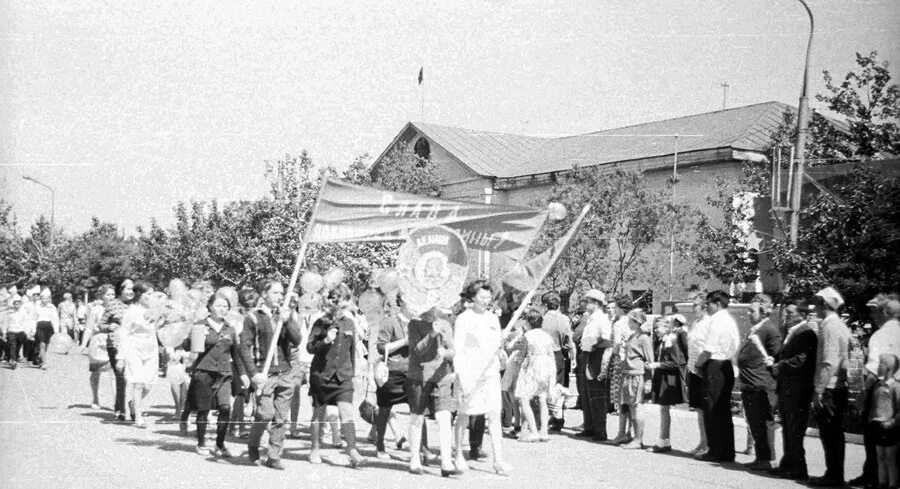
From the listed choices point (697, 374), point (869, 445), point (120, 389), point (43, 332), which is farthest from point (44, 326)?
point (869, 445)

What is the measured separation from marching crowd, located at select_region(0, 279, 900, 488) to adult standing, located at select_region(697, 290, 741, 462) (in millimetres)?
17

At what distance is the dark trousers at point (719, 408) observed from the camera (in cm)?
1101

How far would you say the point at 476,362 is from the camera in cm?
957

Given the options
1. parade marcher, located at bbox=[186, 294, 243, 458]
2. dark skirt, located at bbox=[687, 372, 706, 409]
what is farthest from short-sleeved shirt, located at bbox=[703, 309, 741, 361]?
parade marcher, located at bbox=[186, 294, 243, 458]

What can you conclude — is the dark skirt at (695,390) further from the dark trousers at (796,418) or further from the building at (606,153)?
the building at (606,153)

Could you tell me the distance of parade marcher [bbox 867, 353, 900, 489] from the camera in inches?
347

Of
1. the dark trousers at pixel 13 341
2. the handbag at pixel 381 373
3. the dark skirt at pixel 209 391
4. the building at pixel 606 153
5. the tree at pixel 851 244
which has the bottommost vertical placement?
the dark trousers at pixel 13 341

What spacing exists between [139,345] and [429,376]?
4.99 metres

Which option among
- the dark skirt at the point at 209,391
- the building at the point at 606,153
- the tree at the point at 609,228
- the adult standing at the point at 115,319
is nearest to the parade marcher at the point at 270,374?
the dark skirt at the point at 209,391

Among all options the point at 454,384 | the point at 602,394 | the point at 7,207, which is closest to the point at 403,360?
the point at 454,384

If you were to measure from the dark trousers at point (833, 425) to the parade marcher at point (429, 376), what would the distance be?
379cm

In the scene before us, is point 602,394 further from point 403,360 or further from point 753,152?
point 753,152

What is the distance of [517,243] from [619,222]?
2485cm

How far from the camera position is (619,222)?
114 ft
